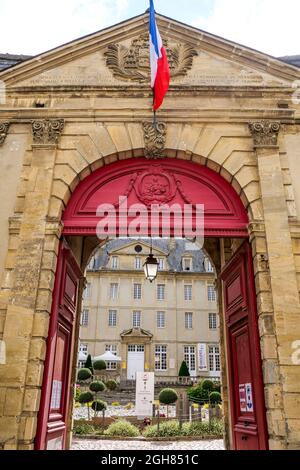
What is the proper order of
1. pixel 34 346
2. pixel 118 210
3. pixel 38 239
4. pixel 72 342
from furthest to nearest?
pixel 72 342 < pixel 118 210 < pixel 38 239 < pixel 34 346

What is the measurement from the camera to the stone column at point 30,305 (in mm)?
4023

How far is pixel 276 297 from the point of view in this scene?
14.6 feet

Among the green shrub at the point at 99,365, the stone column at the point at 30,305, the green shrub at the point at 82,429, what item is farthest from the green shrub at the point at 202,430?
the green shrub at the point at 99,365

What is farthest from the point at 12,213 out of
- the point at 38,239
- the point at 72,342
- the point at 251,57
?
the point at 251,57

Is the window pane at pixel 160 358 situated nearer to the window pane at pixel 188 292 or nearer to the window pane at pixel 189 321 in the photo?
the window pane at pixel 189 321

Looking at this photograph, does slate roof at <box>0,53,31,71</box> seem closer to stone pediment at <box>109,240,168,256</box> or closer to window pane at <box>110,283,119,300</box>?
stone pediment at <box>109,240,168,256</box>

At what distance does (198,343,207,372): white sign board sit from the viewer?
27.5 metres

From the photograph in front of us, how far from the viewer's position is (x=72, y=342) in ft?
20.7

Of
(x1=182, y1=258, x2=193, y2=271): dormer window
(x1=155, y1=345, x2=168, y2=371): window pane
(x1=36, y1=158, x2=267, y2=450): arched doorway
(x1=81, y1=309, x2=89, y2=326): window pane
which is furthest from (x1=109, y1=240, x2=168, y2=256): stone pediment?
(x1=36, y1=158, x2=267, y2=450): arched doorway

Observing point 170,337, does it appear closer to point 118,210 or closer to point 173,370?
point 173,370

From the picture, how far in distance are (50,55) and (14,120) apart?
1235 millimetres

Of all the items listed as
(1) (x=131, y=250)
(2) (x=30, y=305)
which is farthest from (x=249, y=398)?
(1) (x=131, y=250)

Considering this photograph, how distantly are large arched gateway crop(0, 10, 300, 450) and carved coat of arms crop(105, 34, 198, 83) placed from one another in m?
0.03

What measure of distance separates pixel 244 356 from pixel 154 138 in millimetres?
3308
